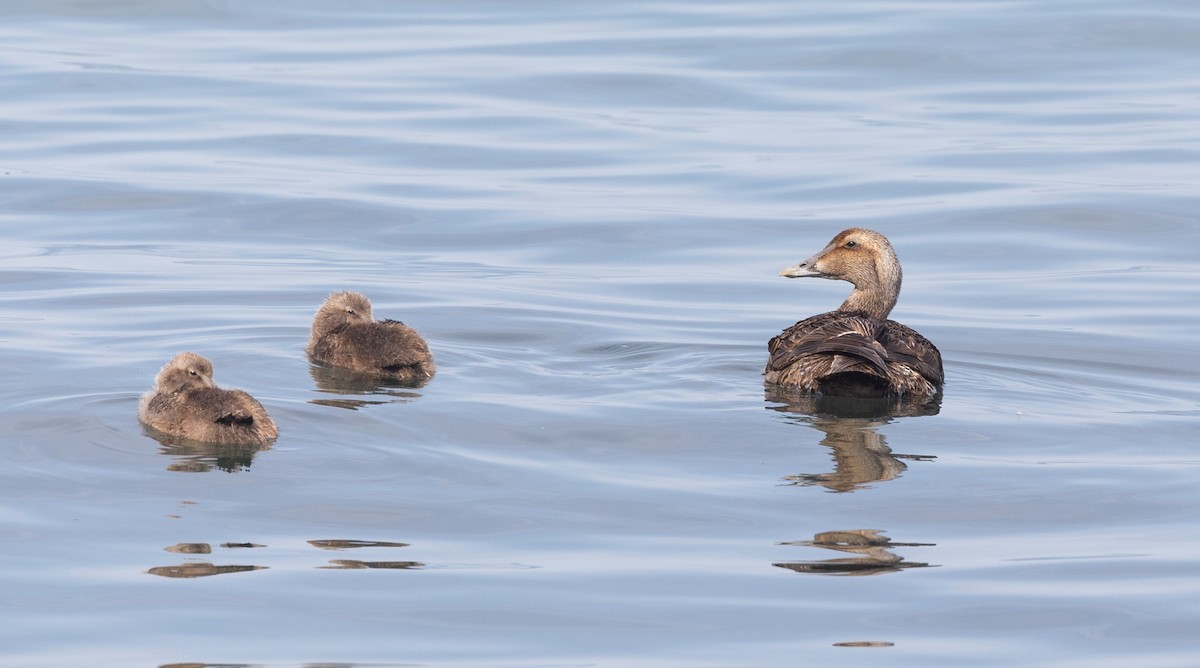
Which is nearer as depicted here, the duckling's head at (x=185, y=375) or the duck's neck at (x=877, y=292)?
the duckling's head at (x=185, y=375)

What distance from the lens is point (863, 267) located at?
12.3 metres

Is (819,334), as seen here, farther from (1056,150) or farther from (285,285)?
(1056,150)

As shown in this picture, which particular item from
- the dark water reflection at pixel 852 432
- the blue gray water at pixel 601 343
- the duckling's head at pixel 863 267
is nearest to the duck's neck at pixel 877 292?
the duckling's head at pixel 863 267

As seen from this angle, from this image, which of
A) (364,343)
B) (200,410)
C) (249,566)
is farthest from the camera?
(364,343)

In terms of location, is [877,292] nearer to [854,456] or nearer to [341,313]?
[341,313]

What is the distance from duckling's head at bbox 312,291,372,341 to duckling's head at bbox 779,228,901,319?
8.85 ft

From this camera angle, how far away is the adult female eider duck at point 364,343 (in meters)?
10.5

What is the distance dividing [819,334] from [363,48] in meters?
17.3

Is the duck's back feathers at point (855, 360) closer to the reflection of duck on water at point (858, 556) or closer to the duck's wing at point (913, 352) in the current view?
the duck's wing at point (913, 352)

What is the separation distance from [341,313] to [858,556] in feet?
15.3

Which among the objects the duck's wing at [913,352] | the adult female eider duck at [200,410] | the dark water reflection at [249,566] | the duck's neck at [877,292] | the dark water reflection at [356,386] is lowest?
the dark water reflection at [249,566]

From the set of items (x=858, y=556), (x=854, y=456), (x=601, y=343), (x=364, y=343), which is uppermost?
(x=601, y=343)

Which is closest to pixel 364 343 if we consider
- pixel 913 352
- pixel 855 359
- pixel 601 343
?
pixel 601 343

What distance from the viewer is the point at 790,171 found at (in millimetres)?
18844
